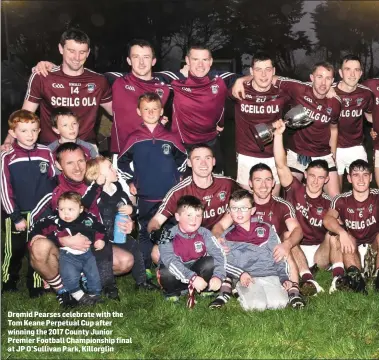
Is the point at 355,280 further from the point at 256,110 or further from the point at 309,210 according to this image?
the point at 256,110

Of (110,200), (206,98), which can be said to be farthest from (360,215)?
(110,200)

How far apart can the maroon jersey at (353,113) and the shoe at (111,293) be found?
3.60 meters

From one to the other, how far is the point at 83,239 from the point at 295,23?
1765 cm

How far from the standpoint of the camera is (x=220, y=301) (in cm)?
444

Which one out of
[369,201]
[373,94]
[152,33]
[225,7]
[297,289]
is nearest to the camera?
[297,289]

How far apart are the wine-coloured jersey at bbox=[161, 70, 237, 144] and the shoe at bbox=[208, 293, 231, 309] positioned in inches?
83.8

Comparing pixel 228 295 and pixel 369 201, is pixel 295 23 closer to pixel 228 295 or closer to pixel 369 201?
pixel 369 201

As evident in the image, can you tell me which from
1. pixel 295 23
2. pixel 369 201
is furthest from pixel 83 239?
pixel 295 23

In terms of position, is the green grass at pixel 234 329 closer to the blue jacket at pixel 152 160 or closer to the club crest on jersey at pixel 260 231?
the club crest on jersey at pixel 260 231

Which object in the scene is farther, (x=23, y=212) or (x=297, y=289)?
(x=23, y=212)

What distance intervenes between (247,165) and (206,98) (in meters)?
0.96

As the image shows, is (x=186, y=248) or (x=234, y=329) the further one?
(x=186, y=248)

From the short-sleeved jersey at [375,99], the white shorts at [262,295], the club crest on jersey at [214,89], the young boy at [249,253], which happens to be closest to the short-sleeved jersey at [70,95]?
the club crest on jersey at [214,89]

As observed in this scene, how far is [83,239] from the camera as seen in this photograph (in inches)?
179
